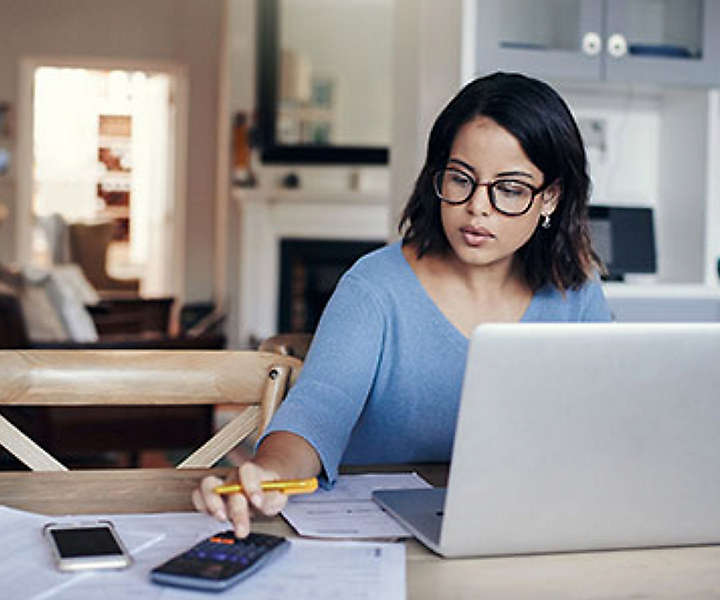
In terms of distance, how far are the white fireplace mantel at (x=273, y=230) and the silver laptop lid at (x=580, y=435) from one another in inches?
223

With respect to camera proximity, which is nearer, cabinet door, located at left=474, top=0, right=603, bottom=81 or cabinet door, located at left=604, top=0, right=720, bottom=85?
cabinet door, located at left=474, top=0, right=603, bottom=81

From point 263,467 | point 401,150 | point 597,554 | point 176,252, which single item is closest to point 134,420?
point 401,150

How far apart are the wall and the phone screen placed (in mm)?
7523

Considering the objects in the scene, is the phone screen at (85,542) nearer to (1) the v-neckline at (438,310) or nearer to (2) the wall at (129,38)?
(1) the v-neckline at (438,310)

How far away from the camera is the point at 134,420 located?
12.7ft

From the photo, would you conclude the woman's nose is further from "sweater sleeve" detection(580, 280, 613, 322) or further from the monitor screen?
the monitor screen

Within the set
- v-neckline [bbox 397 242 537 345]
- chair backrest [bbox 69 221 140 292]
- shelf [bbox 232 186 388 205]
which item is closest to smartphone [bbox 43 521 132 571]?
v-neckline [bbox 397 242 537 345]

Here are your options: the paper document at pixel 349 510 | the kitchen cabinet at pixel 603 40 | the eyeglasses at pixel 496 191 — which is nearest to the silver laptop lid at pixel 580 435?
the paper document at pixel 349 510

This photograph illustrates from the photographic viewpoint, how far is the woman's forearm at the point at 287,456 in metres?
1.19

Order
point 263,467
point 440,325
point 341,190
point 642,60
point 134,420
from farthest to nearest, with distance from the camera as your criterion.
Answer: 1. point 341,190
2. point 134,420
3. point 642,60
4. point 440,325
5. point 263,467

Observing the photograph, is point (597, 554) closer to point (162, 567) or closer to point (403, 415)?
point (162, 567)

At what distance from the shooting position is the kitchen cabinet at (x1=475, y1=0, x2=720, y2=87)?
2.96m

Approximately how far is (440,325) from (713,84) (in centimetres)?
198

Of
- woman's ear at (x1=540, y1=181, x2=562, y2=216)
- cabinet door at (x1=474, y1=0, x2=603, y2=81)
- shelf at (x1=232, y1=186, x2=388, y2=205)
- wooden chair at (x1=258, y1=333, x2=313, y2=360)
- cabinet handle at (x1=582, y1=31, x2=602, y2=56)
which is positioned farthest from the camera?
shelf at (x1=232, y1=186, x2=388, y2=205)
